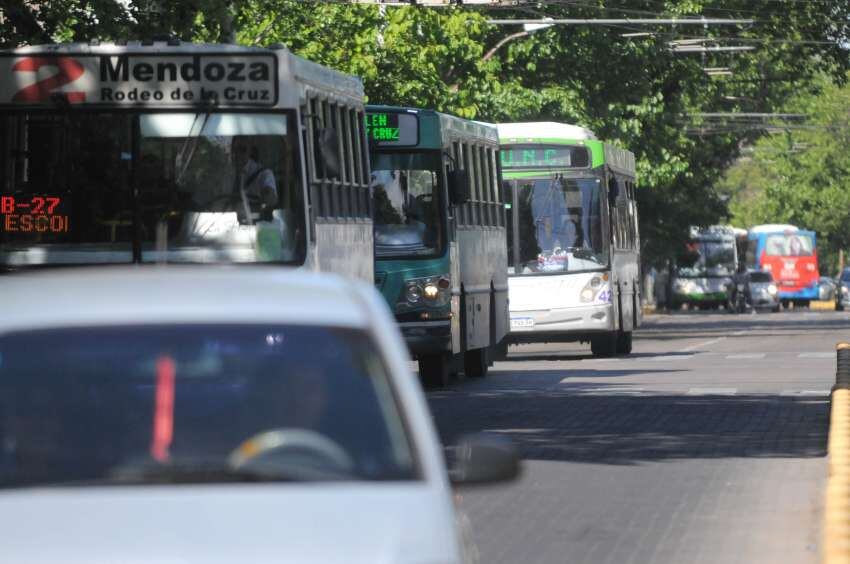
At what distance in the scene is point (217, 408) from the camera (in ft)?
17.8

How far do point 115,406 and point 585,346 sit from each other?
36216 millimetres

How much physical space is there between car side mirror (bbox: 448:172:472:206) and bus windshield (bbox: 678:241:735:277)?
63.2 m

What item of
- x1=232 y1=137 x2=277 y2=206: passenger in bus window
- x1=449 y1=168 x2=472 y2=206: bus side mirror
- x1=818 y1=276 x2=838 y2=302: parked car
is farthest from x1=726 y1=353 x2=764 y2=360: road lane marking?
x1=818 y1=276 x2=838 y2=302: parked car

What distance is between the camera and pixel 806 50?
51344 mm

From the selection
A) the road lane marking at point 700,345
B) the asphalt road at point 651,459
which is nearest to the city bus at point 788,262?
the road lane marking at point 700,345

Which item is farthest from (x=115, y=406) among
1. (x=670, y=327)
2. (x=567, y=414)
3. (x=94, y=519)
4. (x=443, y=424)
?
(x=670, y=327)

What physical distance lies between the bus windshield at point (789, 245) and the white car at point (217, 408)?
315 feet

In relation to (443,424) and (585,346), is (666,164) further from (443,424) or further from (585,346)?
(443,424)

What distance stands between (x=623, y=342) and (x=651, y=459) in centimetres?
2021

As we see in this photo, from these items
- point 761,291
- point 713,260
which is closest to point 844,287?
point 761,291

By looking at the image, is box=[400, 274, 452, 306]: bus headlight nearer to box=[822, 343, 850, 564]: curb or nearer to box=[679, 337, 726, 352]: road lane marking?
box=[822, 343, 850, 564]: curb

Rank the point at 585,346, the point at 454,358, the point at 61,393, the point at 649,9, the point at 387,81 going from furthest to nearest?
the point at 649,9 < the point at 585,346 < the point at 387,81 < the point at 454,358 < the point at 61,393

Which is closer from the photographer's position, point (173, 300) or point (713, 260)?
point (173, 300)

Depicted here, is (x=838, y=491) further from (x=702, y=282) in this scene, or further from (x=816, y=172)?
(x=816, y=172)
